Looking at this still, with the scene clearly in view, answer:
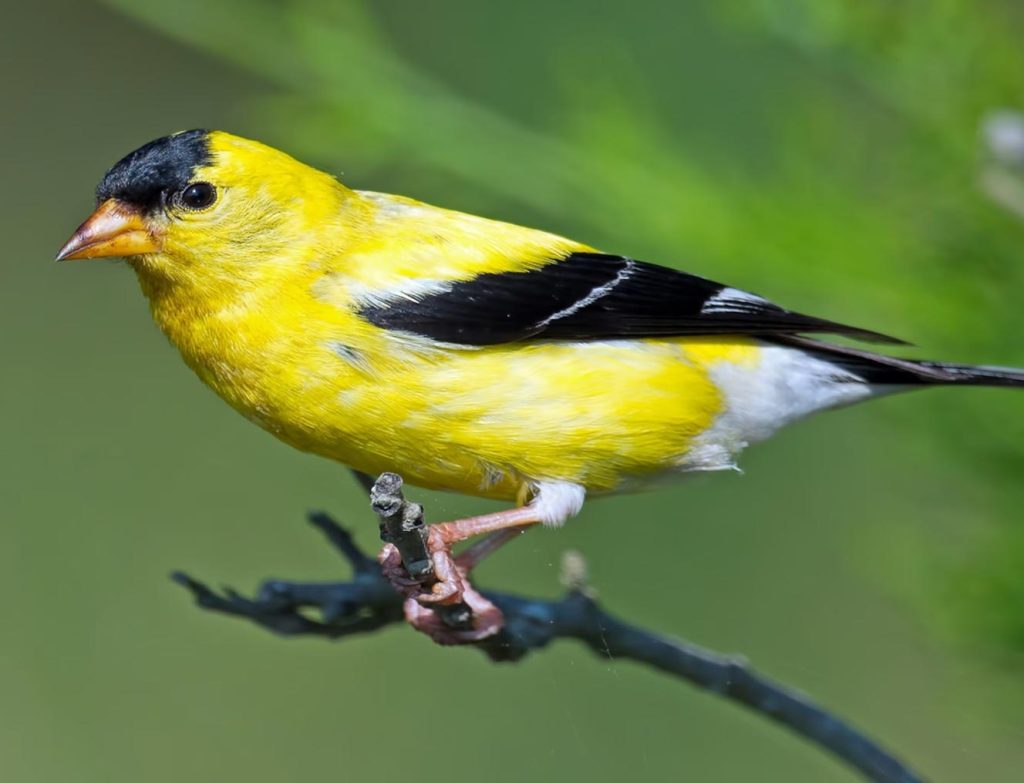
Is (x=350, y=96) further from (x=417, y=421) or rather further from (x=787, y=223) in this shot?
A: (x=787, y=223)

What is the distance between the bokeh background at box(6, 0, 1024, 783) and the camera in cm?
194

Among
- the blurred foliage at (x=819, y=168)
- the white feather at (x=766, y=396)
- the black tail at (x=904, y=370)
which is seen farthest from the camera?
the white feather at (x=766, y=396)

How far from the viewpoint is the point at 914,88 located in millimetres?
1979

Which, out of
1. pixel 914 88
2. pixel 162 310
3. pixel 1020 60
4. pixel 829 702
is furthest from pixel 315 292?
pixel 829 702

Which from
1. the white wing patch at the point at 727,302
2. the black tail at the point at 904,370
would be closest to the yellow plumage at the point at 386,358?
the white wing patch at the point at 727,302

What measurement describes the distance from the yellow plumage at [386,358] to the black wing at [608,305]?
3 cm

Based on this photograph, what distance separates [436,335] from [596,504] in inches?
73.9

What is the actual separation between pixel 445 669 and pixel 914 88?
3399 millimetres

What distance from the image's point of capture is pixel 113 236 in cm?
233

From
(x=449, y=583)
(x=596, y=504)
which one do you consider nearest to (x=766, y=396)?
(x=449, y=583)

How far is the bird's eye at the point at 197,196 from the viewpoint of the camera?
7.83 feet

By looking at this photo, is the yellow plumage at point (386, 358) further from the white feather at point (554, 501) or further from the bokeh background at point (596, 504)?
the bokeh background at point (596, 504)

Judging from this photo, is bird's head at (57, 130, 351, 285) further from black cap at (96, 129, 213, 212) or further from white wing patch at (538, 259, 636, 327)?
white wing patch at (538, 259, 636, 327)

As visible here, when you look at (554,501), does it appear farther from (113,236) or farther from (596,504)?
(596,504)
